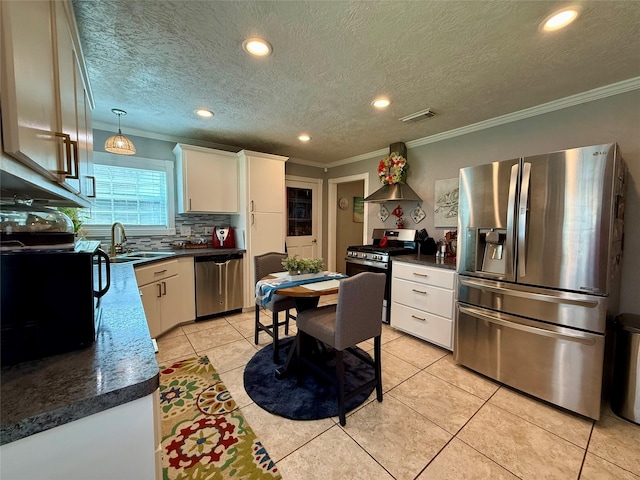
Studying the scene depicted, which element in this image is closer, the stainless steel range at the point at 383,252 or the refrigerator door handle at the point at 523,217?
the refrigerator door handle at the point at 523,217

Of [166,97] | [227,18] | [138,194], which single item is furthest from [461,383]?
[138,194]

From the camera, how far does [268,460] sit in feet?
4.68

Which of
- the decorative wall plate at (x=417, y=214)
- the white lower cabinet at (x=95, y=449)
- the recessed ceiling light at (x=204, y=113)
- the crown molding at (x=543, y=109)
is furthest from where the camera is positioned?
the decorative wall plate at (x=417, y=214)

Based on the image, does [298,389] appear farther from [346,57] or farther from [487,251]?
[346,57]

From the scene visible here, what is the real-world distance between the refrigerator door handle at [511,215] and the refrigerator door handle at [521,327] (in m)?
0.36

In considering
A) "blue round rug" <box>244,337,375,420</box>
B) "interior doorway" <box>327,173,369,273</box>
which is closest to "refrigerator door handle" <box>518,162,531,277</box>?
"blue round rug" <box>244,337,375,420</box>

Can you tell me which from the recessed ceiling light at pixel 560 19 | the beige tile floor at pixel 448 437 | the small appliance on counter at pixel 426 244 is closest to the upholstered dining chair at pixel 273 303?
the beige tile floor at pixel 448 437

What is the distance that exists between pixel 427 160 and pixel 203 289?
11.0ft

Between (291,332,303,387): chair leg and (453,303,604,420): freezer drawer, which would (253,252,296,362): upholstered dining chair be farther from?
(453,303,604,420): freezer drawer

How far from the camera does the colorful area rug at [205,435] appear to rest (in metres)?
1.37

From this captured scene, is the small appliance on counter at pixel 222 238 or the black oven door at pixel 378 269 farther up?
the small appliance on counter at pixel 222 238

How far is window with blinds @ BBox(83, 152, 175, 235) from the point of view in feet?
9.96

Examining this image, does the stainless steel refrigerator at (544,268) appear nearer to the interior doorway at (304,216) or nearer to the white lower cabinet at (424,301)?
the white lower cabinet at (424,301)

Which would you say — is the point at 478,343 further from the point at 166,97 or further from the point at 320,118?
the point at 166,97
